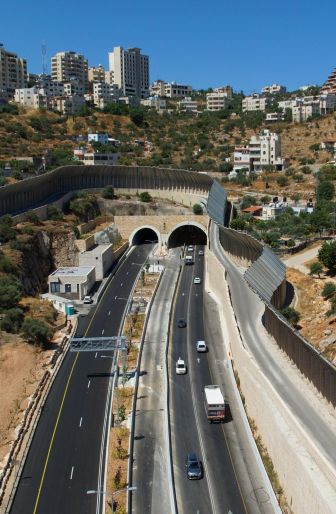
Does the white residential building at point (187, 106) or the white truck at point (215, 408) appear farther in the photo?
the white residential building at point (187, 106)

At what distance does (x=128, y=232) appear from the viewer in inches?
3312

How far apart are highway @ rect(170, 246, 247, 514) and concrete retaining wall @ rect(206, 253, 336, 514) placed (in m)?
2.03

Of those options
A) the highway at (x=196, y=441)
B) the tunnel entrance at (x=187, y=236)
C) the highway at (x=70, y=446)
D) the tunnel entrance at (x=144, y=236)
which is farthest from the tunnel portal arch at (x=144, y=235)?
the highway at (x=70, y=446)

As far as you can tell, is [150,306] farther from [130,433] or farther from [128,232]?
[128,232]

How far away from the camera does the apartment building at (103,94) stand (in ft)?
577

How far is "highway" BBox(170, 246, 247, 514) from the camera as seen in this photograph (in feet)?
85.2

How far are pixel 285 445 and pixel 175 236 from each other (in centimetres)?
6054

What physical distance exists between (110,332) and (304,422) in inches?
969

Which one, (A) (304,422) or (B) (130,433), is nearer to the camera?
(A) (304,422)

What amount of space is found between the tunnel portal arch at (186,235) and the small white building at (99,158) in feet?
94.9

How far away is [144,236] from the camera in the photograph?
8781 centimetres

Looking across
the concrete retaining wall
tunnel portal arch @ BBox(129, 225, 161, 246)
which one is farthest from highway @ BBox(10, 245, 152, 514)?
tunnel portal arch @ BBox(129, 225, 161, 246)

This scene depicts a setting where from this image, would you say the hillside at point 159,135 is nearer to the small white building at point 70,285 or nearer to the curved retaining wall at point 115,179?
the curved retaining wall at point 115,179

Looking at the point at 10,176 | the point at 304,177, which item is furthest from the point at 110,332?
the point at 304,177
